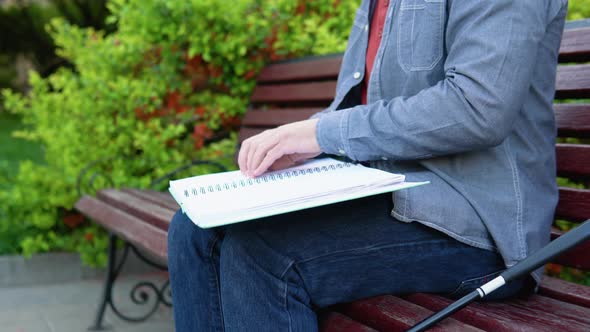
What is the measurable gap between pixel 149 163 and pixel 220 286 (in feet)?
7.52

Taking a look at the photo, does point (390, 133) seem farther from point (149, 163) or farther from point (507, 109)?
point (149, 163)

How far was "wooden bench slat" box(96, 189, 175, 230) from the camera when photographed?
2.37 m

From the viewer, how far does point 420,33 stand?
1.48 m

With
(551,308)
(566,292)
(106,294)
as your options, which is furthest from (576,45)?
(106,294)

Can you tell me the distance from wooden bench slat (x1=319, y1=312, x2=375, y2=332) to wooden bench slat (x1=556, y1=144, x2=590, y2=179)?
0.82 m

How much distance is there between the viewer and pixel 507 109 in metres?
1.30

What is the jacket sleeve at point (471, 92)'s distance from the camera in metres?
1.29

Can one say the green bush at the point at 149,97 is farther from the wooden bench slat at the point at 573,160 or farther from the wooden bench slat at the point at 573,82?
the wooden bench slat at the point at 573,160

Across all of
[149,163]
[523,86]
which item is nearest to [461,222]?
[523,86]

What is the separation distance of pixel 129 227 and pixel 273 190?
51.5 inches

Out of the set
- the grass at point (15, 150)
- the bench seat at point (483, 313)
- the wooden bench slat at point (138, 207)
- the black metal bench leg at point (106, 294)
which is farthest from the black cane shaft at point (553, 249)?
the grass at point (15, 150)

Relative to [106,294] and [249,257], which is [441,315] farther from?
[106,294]

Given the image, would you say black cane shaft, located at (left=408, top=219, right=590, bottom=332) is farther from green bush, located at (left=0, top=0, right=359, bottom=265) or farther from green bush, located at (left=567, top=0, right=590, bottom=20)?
green bush, located at (left=0, top=0, right=359, bottom=265)

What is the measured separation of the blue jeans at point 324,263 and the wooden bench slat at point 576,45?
799 mm
